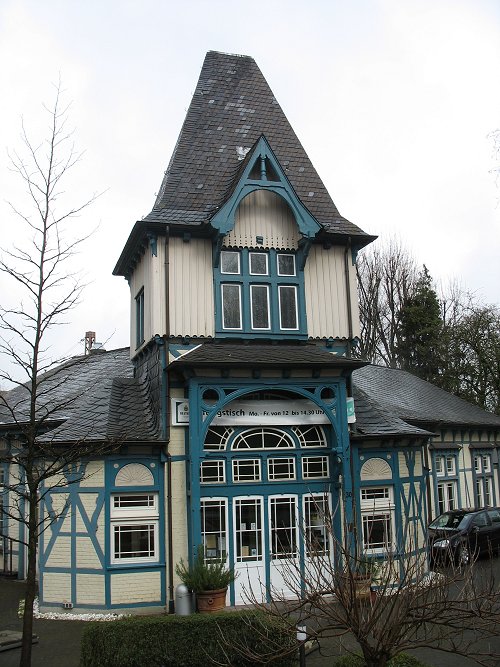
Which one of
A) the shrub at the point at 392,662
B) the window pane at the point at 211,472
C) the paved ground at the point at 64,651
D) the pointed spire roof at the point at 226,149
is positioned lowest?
the paved ground at the point at 64,651

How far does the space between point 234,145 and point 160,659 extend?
1243 cm

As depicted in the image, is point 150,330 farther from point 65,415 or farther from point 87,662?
point 87,662

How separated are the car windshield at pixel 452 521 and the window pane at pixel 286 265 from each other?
9.27 metres

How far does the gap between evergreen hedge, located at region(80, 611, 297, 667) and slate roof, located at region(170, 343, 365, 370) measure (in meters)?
5.45

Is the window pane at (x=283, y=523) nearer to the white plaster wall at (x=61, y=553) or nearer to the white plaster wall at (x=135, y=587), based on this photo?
the white plaster wall at (x=135, y=587)

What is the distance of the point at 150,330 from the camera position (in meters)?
15.5

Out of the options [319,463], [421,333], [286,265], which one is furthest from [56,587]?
[421,333]

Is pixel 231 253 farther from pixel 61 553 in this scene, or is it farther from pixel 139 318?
pixel 61 553

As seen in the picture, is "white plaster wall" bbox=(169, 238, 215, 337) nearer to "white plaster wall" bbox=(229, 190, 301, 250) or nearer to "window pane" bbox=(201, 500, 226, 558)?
"white plaster wall" bbox=(229, 190, 301, 250)

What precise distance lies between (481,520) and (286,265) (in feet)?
33.5

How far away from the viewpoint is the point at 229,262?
15.9 metres

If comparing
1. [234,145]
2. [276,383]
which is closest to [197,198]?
[234,145]

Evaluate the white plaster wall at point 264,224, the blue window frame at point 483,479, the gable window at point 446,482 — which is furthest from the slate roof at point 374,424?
the blue window frame at point 483,479

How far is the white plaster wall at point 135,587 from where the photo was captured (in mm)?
13898
